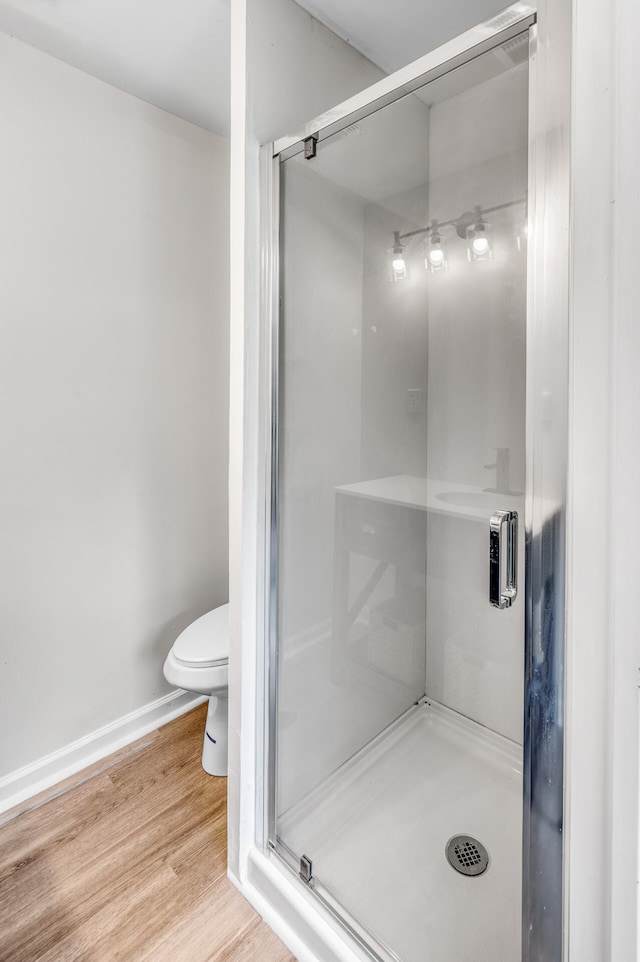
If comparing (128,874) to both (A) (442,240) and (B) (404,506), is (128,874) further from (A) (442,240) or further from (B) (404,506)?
(A) (442,240)

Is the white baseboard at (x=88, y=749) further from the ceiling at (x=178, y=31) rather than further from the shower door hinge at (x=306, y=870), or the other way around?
the ceiling at (x=178, y=31)

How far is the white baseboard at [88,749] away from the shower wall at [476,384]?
3.86ft

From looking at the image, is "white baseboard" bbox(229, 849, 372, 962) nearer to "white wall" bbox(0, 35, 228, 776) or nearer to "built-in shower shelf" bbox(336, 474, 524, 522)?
"white wall" bbox(0, 35, 228, 776)

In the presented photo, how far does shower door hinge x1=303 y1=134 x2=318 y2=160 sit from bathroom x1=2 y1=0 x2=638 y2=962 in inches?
1.0

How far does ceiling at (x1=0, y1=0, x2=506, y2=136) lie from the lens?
1.39m

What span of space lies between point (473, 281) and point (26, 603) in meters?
Answer: 1.71

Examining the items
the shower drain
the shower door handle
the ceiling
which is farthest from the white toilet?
the ceiling

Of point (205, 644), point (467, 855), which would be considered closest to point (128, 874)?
point (205, 644)

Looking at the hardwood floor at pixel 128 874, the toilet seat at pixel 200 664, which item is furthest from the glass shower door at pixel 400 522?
the toilet seat at pixel 200 664

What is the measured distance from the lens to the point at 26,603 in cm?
164

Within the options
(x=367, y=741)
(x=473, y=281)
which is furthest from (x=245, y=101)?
(x=367, y=741)

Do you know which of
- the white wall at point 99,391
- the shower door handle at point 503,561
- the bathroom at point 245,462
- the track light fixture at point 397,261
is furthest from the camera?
the white wall at point 99,391

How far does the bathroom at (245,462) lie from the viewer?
2.24 feet

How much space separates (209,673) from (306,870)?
0.63 metres
